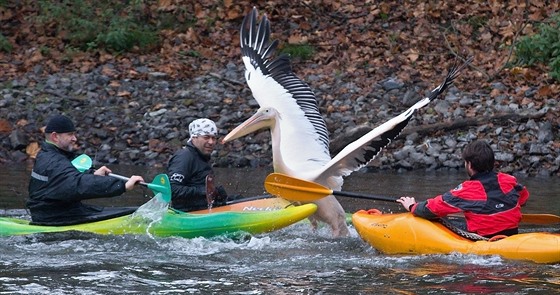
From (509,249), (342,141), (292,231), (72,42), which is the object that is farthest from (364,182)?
(72,42)

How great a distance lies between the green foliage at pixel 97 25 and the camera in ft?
59.3

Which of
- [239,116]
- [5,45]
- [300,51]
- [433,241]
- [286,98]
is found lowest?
[433,241]

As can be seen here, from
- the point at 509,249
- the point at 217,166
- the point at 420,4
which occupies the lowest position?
the point at 509,249

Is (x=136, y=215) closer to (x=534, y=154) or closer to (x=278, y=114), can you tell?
(x=278, y=114)

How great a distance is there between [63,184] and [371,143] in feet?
8.47

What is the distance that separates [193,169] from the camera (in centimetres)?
931

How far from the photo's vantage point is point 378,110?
15.4 metres

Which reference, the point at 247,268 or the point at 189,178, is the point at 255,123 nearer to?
the point at 189,178

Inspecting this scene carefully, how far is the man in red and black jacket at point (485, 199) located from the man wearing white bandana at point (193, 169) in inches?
89.0

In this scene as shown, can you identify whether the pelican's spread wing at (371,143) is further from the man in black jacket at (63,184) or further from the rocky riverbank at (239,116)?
the rocky riverbank at (239,116)

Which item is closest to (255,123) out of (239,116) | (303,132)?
(303,132)

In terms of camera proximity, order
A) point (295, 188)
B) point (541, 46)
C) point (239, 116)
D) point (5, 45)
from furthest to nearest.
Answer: point (5, 45) < point (541, 46) < point (239, 116) < point (295, 188)

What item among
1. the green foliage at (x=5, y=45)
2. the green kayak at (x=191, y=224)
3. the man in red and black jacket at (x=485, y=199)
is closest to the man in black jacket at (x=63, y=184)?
the green kayak at (x=191, y=224)

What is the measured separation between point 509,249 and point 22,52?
1223cm
